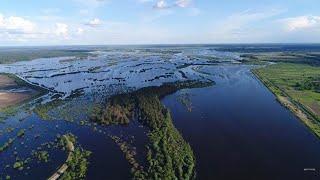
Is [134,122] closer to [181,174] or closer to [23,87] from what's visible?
[181,174]

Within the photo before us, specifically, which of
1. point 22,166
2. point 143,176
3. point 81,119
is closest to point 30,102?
point 81,119

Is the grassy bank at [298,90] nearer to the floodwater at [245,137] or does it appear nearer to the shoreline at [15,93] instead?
the floodwater at [245,137]

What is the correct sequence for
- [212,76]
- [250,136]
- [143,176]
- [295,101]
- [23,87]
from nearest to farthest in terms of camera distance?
[143,176] < [250,136] < [295,101] < [23,87] < [212,76]

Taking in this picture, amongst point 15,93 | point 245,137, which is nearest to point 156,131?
point 245,137

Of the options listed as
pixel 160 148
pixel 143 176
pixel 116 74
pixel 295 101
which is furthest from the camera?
pixel 116 74

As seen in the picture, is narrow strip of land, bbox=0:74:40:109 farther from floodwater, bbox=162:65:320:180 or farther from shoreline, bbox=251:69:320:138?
shoreline, bbox=251:69:320:138

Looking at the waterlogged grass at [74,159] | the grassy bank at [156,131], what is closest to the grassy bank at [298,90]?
the grassy bank at [156,131]

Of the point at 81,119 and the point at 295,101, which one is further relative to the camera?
the point at 295,101
